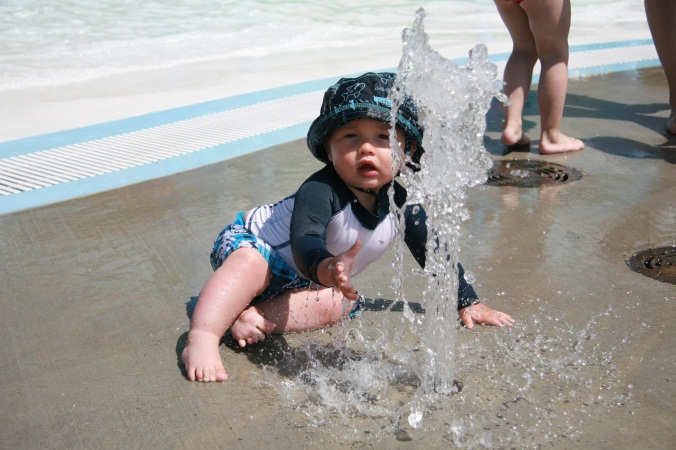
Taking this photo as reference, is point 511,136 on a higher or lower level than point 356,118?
lower

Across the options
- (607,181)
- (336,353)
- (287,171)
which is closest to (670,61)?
(607,181)

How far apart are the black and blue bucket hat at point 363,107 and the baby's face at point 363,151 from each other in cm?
3

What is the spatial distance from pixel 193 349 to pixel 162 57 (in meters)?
6.46

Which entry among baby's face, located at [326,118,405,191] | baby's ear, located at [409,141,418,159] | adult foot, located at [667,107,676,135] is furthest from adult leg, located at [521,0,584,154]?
baby's face, located at [326,118,405,191]

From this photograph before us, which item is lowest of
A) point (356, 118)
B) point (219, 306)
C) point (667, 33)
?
point (219, 306)

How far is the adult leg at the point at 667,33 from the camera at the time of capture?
4.17 metres

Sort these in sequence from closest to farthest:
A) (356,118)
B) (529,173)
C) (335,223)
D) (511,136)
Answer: (356,118)
(335,223)
(529,173)
(511,136)

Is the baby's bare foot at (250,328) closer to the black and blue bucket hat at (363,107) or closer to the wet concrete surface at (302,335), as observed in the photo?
the wet concrete surface at (302,335)

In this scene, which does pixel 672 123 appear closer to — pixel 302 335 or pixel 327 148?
pixel 327 148

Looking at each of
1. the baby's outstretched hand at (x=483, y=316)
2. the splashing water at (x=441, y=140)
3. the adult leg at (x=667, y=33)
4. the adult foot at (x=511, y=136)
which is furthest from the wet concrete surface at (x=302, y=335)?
the adult leg at (x=667, y=33)

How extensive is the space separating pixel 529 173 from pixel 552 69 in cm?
62

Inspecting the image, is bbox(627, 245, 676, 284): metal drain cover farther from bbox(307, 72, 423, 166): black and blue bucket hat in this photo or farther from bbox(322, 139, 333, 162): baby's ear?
bbox(322, 139, 333, 162): baby's ear

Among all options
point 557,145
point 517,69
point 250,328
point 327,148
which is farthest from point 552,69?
point 250,328

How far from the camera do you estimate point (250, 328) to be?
7.13ft
